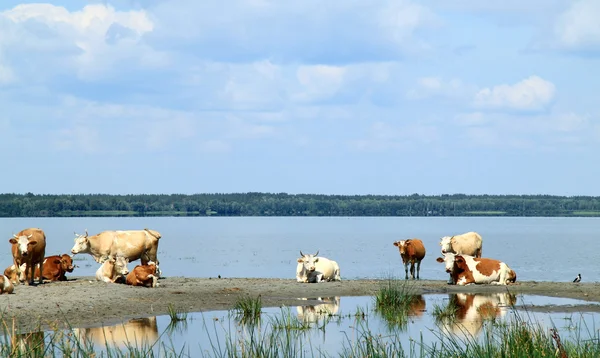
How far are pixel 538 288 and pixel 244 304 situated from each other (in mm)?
11148

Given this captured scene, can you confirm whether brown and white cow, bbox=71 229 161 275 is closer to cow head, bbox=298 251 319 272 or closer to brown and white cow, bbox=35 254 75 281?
brown and white cow, bbox=35 254 75 281

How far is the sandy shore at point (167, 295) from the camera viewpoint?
18.7 meters

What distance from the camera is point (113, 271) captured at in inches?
984

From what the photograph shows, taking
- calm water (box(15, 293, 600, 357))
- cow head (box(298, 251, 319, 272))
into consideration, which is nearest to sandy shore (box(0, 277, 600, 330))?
cow head (box(298, 251, 319, 272))

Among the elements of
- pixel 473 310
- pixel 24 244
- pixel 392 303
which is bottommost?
pixel 473 310

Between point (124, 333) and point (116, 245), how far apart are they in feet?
34.4

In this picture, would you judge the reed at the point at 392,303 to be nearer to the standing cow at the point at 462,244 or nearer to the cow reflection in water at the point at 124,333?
the cow reflection in water at the point at 124,333

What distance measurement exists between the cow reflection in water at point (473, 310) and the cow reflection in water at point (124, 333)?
5.52 metres

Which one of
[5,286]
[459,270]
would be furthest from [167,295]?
[459,270]

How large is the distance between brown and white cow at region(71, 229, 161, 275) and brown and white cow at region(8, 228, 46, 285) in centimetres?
186

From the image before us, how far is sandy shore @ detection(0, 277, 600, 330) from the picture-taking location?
18672 mm

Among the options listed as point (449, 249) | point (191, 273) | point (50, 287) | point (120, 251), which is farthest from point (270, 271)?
point (50, 287)

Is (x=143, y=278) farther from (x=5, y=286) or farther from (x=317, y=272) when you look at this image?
(x=317, y=272)

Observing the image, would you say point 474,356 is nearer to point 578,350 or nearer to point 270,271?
point 578,350
